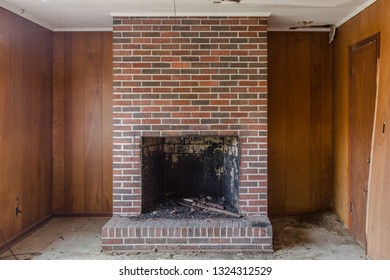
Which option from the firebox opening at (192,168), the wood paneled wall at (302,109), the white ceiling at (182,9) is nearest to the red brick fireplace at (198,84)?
the white ceiling at (182,9)

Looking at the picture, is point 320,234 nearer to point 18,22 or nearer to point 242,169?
point 242,169

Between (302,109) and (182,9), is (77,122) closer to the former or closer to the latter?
(182,9)

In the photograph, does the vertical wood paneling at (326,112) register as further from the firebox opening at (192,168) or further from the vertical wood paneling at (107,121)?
the vertical wood paneling at (107,121)

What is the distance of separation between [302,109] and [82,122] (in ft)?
9.06

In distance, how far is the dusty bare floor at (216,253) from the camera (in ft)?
10.4

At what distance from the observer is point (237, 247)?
3281 mm

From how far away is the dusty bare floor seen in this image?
3.18 meters

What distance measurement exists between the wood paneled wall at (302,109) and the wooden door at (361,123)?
2.25 ft

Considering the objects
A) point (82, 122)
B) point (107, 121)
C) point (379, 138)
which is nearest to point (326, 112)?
point (379, 138)

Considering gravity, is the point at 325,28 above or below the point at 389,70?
above

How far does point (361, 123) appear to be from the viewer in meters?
3.38

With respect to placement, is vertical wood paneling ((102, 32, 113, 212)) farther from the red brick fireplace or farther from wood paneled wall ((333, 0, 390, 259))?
wood paneled wall ((333, 0, 390, 259))
